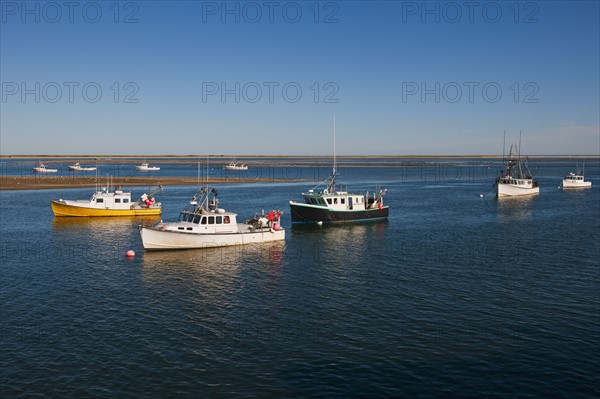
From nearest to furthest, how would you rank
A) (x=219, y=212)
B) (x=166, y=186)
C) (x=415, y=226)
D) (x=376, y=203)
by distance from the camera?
(x=219, y=212)
(x=415, y=226)
(x=376, y=203)
(x=166, y=186)

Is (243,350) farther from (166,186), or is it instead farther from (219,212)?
(166,186)

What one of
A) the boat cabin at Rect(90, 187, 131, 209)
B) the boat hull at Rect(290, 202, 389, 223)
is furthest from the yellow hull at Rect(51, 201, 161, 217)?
the boat hull at Rect(290, 202, 389, 223)

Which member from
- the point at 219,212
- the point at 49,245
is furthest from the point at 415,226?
the point at 49,245

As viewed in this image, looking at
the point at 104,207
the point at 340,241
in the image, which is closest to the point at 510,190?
the point at 340,241

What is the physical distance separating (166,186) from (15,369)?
11664 centimetres

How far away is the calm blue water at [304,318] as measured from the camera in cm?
2095

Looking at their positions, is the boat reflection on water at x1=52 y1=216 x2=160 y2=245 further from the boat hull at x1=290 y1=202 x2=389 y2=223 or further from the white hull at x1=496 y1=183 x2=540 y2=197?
the white hull at x1=496 y1=183 x2=540 y2=197

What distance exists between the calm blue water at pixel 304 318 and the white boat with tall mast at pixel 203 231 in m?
1.31

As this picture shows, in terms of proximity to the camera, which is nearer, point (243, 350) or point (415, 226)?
point (243, 350)

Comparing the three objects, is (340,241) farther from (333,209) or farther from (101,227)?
(101,227)

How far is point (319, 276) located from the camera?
3822 centimetres

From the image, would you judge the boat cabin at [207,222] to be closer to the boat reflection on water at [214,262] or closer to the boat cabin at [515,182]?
the boat reflection on water at [214,262]

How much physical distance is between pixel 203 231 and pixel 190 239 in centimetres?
137

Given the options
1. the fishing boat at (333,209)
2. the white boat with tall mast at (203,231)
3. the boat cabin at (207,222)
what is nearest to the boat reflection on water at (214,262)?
the white boat with tall mast at (203,231)
